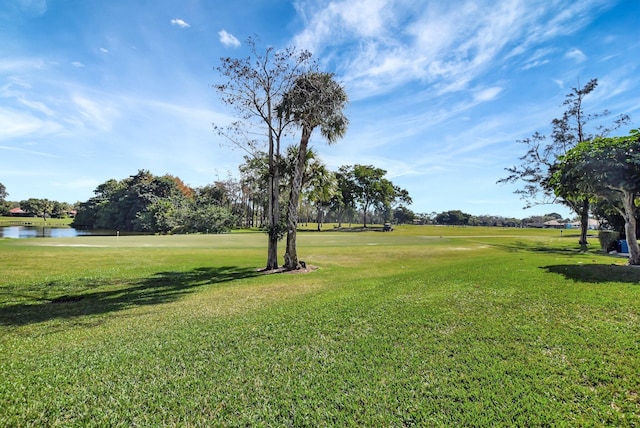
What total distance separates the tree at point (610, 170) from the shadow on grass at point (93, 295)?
13652 mm

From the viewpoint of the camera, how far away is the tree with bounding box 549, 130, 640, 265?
11.0 metres

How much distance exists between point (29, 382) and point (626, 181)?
16439 mm

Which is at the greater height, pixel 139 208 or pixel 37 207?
pixel 37 207

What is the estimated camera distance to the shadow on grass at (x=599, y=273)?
29.8 feet

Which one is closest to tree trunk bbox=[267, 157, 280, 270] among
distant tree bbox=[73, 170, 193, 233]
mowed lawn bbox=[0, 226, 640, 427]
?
mowed lawn bbox=[0, 226, 640, 427]

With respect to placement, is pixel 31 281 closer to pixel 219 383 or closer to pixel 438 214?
pixel 219 383

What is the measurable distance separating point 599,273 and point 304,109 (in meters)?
12.9

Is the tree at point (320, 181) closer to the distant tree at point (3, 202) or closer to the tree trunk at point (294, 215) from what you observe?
the tree trunk at point (294, 215)

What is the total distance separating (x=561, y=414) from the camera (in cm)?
358

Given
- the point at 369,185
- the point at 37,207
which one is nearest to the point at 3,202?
the point at 37,207

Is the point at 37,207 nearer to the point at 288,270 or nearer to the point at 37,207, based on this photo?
the point at 37,207

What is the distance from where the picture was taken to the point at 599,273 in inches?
385

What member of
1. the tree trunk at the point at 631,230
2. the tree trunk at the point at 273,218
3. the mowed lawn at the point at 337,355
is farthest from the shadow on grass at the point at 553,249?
the tree trunk at the point at 273,218

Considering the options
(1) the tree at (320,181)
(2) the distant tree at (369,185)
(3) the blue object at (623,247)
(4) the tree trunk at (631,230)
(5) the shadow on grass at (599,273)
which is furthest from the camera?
(2) the distant tree at (369,185)
